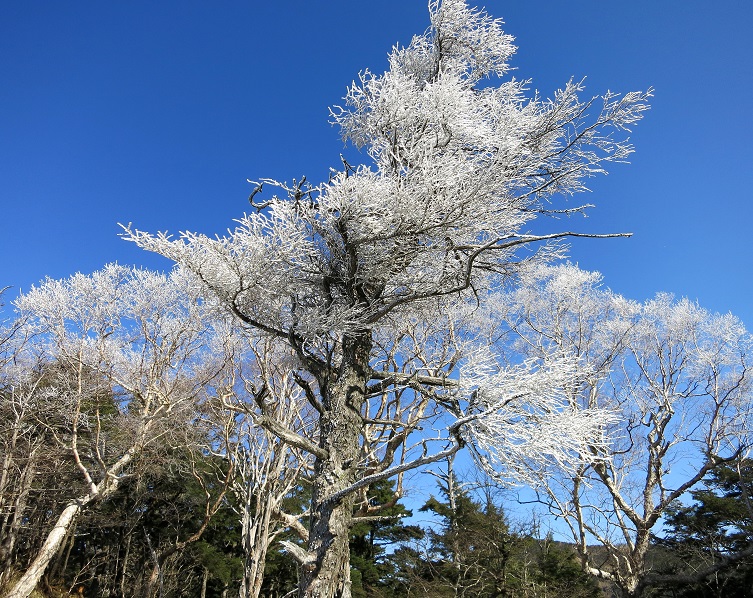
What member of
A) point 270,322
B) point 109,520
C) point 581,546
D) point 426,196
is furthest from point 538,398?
point 109,520

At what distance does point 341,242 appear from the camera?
4488mm

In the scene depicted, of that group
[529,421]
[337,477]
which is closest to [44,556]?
[337,477]

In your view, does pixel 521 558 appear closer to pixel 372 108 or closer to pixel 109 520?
pixel 109 520

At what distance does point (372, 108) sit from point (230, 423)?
7.33 metres

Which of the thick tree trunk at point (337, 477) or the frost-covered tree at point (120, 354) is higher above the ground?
the frost-covered tree at point (120, 354)

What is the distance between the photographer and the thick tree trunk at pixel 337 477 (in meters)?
3.82

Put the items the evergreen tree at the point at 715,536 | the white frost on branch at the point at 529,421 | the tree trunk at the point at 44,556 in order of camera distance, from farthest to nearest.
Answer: the evergreen tree at the point at 715,536
the tree trunk at the point at 44,556
the white frost on branch at the point at 529,421

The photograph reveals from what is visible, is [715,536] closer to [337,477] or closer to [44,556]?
[337,477]

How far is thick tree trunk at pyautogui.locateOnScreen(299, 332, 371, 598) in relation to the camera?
12.5ft

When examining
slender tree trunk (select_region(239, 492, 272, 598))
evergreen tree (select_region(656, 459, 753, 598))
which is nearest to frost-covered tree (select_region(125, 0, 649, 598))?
slender tree trunk (select_region(239, 492, 272, 598))

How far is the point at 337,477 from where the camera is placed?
413cm

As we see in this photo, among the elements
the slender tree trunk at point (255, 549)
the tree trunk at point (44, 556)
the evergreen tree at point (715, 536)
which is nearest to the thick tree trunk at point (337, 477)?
the slender tree trunk at point (255, 549)

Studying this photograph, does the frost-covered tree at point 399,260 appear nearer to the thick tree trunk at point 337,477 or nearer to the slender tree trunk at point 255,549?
the thick tree trunk at point 337,477

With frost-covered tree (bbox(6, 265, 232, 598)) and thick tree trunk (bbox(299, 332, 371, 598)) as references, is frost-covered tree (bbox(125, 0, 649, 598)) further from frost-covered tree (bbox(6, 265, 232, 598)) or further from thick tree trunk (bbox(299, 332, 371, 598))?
frost-covered tree (bbox(6, 265, 232, 598))
